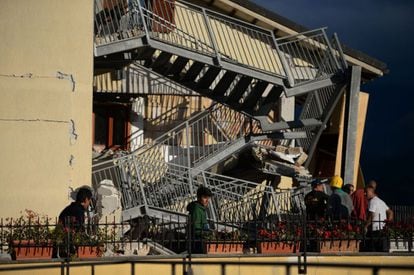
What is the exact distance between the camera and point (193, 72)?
30.3m

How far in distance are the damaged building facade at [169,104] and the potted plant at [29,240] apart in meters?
2.70

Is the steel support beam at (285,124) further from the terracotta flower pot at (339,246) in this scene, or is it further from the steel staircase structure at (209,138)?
the terracotta flower pot at (339,246)

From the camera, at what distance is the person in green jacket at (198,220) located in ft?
75.0

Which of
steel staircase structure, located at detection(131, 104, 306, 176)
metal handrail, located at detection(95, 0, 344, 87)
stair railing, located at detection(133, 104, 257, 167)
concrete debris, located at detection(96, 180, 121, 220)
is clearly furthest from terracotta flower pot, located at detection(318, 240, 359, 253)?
stair railing, located at detection(133, 104, 257, 167)

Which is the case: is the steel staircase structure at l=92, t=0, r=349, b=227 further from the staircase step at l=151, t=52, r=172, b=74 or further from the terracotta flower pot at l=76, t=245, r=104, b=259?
the terracotta flower pot at l=76, t=245, r=104, b=259

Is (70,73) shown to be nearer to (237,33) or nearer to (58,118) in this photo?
(58,118)

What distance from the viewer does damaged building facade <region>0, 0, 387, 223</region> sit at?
82.0ft

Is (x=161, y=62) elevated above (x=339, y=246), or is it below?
above

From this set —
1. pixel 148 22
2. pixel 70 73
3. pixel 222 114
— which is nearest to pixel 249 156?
pixel 222 114

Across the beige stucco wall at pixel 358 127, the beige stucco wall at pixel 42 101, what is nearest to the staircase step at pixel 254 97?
the beige stucco wall at pixel 358 127

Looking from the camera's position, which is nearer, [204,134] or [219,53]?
[219,53]

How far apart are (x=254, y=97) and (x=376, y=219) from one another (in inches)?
255

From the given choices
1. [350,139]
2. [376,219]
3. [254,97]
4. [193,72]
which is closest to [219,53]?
[193,72]

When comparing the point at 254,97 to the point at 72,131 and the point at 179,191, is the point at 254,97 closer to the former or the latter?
the point at 179,191
